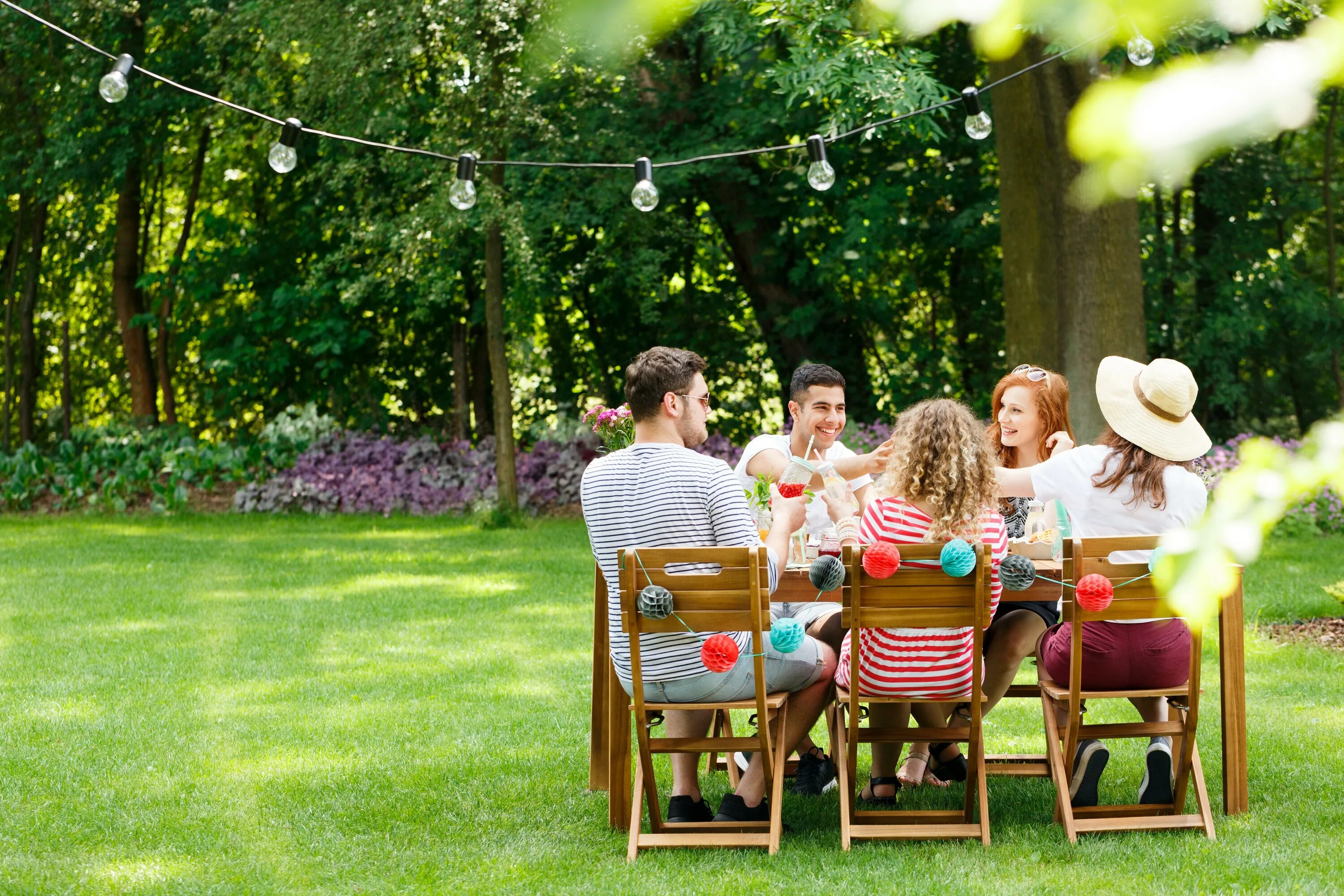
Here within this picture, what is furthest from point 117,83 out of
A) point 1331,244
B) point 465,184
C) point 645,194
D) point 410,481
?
point 1331,244

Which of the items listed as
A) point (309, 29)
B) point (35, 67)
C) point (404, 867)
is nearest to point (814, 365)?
point (404, 867)

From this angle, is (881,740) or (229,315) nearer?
(881,740)

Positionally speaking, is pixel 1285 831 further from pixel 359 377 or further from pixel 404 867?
pixel 359 377

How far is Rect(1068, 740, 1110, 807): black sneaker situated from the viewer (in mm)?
4031

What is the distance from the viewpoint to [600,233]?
14.6 m

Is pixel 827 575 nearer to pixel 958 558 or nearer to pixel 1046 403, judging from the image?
pixel 958 558

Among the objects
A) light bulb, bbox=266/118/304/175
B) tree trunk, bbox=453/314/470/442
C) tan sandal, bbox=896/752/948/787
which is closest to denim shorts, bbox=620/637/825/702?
tan sandal, bbox=896/752/948/787

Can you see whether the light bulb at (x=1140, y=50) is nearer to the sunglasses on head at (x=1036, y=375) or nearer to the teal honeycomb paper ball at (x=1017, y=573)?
the teal honeycomb paper ball at (x=1017, y=573)

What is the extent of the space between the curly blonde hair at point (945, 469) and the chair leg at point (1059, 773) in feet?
2.15

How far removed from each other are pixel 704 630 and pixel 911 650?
25.2 inches

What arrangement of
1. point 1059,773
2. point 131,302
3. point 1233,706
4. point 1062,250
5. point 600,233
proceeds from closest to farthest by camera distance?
point 1059,773
point 1233,706
point 1062,250
point 600,233
point 131,302

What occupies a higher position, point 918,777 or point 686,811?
point 686,811

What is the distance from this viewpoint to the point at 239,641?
719 cm

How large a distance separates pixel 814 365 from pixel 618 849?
5.97 feet
